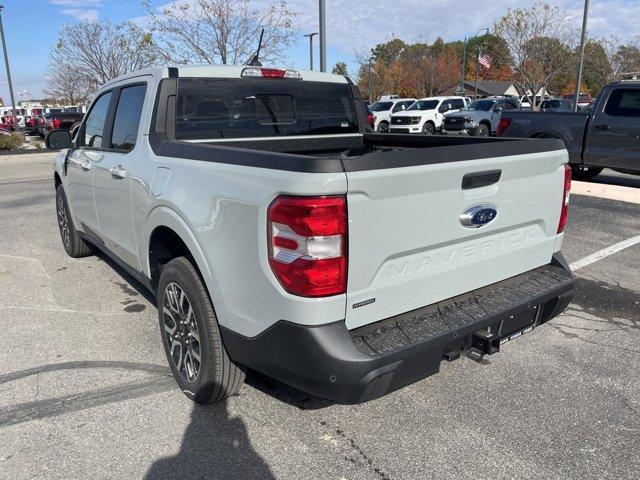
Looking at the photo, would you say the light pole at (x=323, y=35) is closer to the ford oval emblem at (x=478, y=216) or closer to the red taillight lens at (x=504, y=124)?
the red taillight lens at (x=504, y=124)

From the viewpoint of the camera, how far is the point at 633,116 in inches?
385

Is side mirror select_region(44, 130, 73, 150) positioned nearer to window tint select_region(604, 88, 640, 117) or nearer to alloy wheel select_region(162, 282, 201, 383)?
alloy wheel select_region(162, 282, 201, 383)

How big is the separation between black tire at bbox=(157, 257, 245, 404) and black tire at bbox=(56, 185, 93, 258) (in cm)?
307

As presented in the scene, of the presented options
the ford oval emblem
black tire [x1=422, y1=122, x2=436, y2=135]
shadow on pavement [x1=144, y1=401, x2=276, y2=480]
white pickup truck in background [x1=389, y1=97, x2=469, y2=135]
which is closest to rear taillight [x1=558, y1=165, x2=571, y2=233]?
the ford oval emblem

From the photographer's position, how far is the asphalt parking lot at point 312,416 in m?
2.58

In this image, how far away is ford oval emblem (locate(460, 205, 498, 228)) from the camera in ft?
8.62

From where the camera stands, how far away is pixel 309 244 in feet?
7.07

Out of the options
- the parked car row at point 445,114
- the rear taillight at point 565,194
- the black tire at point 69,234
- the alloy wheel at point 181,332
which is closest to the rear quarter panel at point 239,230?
the alloy wheel at point 181,332

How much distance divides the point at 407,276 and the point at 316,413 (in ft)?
3.53

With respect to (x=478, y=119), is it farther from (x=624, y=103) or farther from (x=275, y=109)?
(x=275, y=109)

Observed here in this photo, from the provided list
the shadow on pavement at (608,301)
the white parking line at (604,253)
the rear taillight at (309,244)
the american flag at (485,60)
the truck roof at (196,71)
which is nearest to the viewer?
the rear taillight at (309,244)

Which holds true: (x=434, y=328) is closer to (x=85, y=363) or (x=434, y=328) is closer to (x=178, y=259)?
(x=178, y=259)

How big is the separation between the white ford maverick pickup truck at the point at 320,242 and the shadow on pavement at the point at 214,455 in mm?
155

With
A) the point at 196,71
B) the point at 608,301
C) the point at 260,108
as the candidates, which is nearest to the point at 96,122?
the point at 196,71
